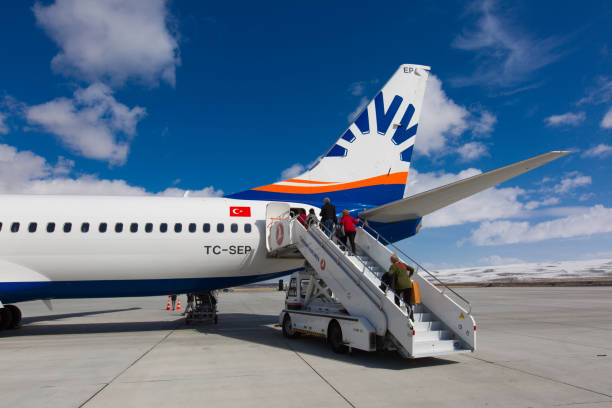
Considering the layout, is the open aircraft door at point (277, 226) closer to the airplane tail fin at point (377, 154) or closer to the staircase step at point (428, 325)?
the airplane tail fin at point (377, 154)

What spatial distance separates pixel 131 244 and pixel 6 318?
6846mm

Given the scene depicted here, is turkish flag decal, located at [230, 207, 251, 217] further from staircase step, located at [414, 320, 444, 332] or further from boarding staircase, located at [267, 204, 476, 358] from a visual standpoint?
staircase step, located at [414, 320, 444, 332]

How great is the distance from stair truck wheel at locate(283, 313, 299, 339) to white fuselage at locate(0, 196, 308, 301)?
263 cm

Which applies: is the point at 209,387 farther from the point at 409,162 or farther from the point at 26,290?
the point at 409,162

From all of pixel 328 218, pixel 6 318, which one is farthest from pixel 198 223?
pixel 6 318

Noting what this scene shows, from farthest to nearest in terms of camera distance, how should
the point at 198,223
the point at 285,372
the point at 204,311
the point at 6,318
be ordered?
1. the point at 204,311
2. the point at 6,318
3. the point at 198,223
4. the point at 285,372

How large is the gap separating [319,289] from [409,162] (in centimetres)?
706

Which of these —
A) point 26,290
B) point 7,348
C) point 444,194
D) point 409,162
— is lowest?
point 7,348

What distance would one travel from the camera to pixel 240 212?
1514cm

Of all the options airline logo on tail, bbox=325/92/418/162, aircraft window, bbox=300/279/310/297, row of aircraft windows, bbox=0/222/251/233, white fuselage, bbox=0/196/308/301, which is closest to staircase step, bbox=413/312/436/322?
aircraft window, bbox=300/279/310/297

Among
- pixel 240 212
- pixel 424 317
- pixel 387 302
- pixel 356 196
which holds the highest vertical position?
pixel 356 196

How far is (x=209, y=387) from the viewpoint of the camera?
23.4 feet

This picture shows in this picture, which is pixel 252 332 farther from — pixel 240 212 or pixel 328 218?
pixel 328 218

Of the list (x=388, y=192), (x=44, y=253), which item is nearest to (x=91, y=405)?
(x=44, y=253)
